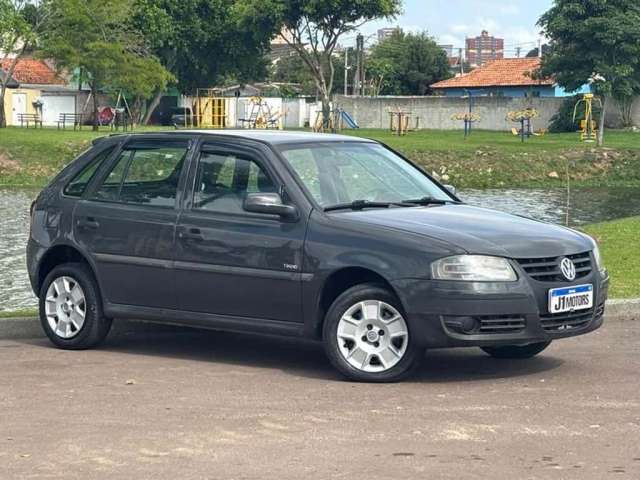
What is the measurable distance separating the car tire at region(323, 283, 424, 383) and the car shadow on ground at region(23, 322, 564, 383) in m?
0.23

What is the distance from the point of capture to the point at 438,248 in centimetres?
834

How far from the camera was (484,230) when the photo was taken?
8.62 metres

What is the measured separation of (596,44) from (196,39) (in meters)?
31.2

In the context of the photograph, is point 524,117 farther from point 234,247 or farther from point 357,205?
point 234,247

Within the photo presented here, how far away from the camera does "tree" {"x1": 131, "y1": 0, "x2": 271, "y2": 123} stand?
3078 inches

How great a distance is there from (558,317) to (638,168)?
36.1 m

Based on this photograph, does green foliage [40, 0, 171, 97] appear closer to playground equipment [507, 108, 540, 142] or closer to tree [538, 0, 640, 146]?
playground equipment [507, 108, 540, 142]

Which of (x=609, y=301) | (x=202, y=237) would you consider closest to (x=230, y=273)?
(x=202, y=237)

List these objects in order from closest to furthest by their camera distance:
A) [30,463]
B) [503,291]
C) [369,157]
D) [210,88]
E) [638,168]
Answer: [30,463] → [503,291] → [369,157] → [638,168] → [210,88]

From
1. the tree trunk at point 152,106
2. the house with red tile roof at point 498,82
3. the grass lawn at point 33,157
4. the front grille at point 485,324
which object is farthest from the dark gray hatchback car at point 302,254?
the house with red tile roof at point 498,82

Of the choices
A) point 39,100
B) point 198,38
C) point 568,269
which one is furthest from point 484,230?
point 39,100

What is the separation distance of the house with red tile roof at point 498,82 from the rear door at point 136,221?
266 feet

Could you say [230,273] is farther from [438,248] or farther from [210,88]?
[210,88]

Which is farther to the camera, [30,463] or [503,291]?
[503,291]
